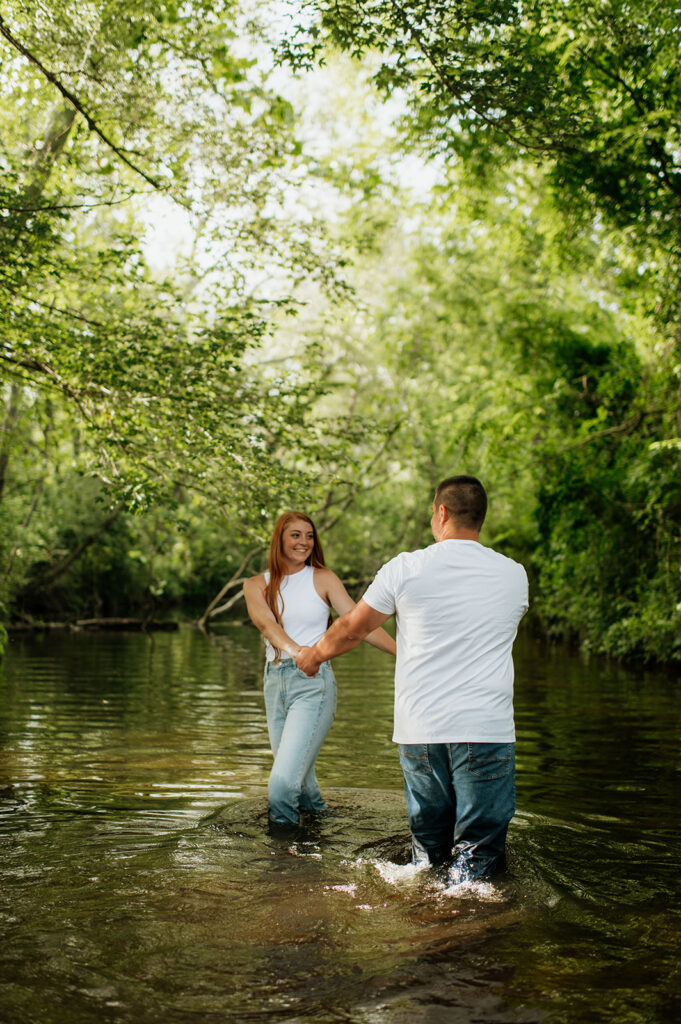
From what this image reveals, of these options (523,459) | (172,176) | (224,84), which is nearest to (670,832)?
(172,176)

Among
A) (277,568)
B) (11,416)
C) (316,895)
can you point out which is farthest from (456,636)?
(11,416)

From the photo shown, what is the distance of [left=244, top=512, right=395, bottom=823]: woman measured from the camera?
5.89 m

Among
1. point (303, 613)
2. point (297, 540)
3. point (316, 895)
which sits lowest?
point (316, 895)

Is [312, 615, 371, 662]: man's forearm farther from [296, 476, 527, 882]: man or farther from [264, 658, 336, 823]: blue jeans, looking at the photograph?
[264, 658, 336, 823]: blue jeans

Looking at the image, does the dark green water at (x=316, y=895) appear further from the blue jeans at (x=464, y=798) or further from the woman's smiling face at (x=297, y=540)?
the woman's smiling face at (x=297, y=540)

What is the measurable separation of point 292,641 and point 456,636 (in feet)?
5.60

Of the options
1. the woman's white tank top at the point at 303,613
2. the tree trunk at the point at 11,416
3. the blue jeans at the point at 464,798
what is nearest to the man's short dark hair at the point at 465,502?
the blue jeans at the point at 464,798

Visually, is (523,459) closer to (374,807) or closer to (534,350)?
(534,350)

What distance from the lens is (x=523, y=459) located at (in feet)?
72.1

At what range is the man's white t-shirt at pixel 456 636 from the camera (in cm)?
433

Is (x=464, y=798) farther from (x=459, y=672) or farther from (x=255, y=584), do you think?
(x=255, y=584)

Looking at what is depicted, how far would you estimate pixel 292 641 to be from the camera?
583 cm

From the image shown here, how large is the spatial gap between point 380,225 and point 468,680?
20.5 meters

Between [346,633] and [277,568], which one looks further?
[277,568]
